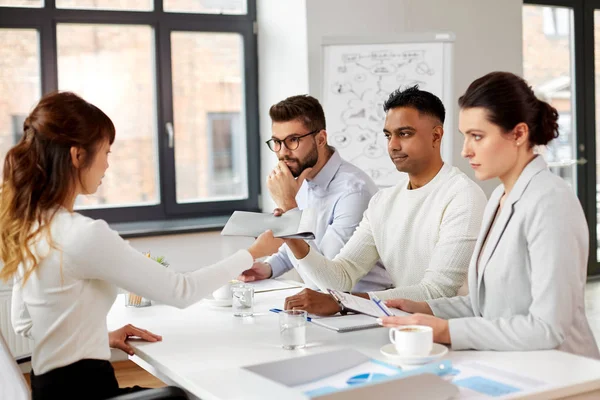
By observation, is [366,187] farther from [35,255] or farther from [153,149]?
[153,149]

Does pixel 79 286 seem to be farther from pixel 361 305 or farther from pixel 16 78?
pixel 16 78

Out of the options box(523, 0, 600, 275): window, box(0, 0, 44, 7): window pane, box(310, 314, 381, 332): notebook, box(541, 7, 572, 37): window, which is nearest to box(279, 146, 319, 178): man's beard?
box(310, 314, 381, 332): notebook

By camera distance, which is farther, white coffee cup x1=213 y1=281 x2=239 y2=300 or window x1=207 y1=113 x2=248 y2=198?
window x1=207 y1=113 x2=248 y2=198

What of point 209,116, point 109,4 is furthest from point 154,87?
point 109,4

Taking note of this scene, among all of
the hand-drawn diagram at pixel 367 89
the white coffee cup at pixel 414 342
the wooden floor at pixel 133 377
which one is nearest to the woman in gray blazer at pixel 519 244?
the white coffee cup at pixel 414 342

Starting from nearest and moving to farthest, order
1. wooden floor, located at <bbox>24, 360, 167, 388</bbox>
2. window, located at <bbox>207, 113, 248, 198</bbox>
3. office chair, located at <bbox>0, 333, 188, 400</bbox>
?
office chair, located at <bbox>0, 333, 188, 400</bbox> < wooden floor, located at <bbox>24, 360, 167, 388</bbox> < window, located at <bbox>207, 113, 248, 198</bbox>

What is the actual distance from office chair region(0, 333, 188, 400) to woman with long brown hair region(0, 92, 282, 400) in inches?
3.7

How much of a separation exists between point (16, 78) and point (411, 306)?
10.8ft

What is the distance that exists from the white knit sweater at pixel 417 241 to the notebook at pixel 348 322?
203mm

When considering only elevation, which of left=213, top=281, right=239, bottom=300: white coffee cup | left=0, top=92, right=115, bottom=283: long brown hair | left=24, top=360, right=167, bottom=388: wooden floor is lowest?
left=24, top=360, right=167, bottom=388: wooden floor

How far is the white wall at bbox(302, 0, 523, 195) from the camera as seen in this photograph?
15.3 feet

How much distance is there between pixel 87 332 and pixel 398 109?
4.34 ft

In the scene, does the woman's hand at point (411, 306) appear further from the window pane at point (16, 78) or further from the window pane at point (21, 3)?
the window pane at point (21, 3)

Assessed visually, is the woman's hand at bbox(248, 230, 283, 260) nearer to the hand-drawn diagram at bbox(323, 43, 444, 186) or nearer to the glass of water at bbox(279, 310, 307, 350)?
the glass of water at bbox(279, 310, 307, 350)
